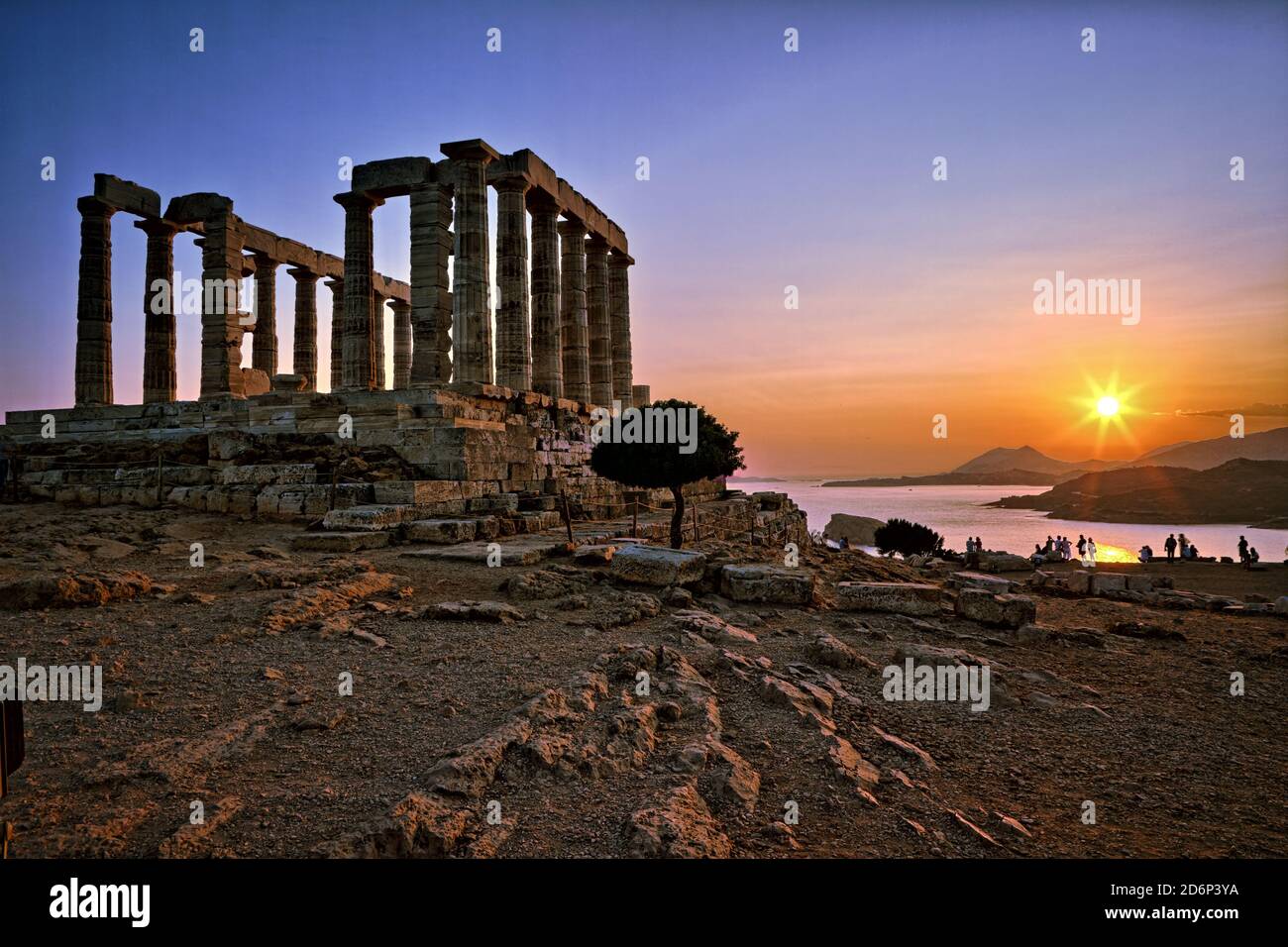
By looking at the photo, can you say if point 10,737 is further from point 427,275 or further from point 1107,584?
point 427,275

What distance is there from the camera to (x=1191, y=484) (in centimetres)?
9581

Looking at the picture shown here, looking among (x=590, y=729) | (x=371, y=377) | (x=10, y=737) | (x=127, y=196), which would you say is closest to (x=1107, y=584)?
(x=590, y=729)

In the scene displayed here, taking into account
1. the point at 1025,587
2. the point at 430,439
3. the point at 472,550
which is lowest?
the point at 1025,587

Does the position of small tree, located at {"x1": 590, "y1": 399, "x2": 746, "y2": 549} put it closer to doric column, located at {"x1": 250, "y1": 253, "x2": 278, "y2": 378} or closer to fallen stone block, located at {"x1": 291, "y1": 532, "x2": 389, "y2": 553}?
fallen stone block, located at {"x1": 291, "y1": 532, "x2": 389, "y2": 553}

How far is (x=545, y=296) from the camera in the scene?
24672 millimetres

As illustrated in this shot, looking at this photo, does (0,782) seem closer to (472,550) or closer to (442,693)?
(442,693)

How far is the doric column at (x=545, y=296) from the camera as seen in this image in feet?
79.9

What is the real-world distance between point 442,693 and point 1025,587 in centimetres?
1623

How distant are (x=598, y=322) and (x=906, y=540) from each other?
20983 millimetres

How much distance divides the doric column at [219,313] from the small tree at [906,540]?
32298mm

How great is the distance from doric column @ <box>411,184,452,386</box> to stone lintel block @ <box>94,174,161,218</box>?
11.1 metres

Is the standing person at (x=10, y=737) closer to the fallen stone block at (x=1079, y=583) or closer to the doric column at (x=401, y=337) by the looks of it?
the fallen stone block at (x=1079, y=583)

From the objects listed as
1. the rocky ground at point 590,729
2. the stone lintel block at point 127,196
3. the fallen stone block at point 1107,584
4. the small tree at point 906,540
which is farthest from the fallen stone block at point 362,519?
the small tree at point 906,540
